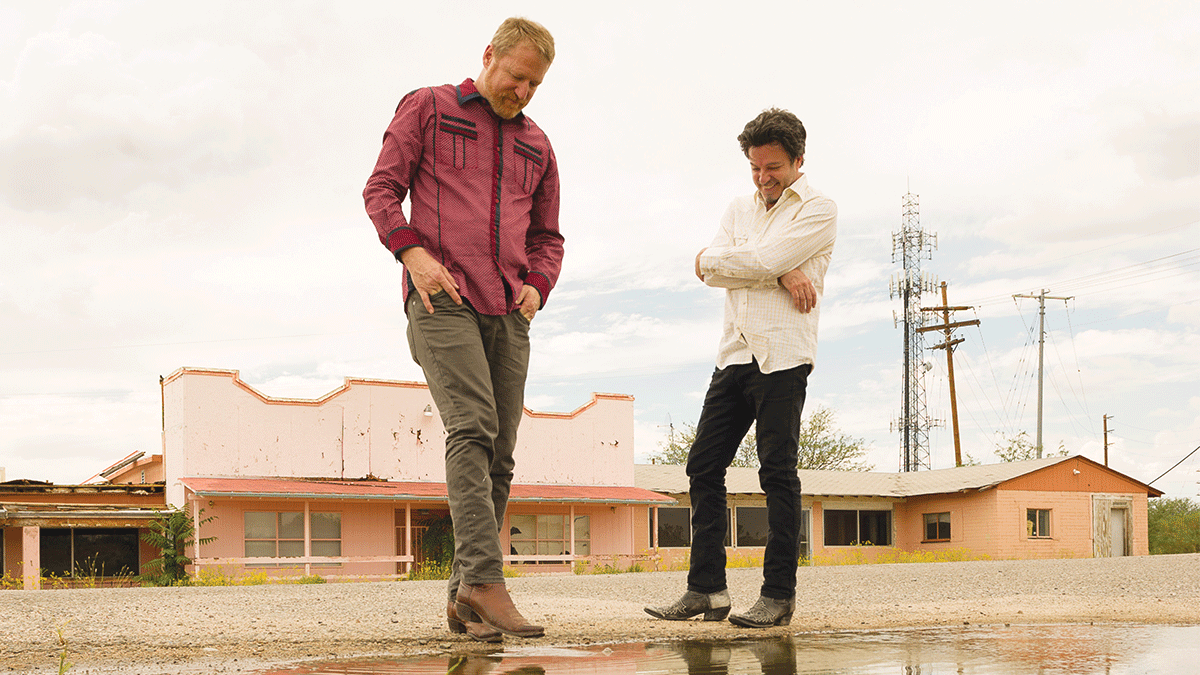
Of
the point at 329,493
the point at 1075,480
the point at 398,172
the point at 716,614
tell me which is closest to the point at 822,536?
the point at 1075,480

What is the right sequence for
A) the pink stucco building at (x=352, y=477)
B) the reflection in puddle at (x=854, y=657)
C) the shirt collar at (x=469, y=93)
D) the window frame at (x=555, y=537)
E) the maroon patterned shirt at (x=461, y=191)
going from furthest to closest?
the window frame at (x=555, y=537) < the pink stucco building at (x=352, y=477) < the shirt collar at (x=469, y=93) < the maroon patterned shirt at (x=461, y=191) < the reflection in puddle at (x=854, y=657)

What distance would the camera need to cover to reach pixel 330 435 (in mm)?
23453

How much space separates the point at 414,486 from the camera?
23.7 m

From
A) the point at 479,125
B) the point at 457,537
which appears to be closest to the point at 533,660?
the point at 457,537

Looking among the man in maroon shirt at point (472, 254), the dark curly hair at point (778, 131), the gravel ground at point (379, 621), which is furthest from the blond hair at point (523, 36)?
the gravel ground at point (379, 621)

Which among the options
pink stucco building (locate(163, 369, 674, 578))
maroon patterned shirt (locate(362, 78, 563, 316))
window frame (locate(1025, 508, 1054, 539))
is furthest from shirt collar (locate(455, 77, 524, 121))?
window frame (locate(1025, 508, 1054, 539))

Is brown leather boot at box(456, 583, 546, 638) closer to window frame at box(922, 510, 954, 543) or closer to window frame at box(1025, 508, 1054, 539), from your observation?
window frame at box(1025, 508, 1054, 539)

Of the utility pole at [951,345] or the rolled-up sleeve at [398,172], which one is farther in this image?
the utility pole at [951,345]

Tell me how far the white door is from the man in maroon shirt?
121 ft

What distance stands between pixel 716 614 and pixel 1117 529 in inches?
1439

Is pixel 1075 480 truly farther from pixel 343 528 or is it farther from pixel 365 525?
pixel 343 528

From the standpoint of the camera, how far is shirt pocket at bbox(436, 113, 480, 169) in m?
3.35

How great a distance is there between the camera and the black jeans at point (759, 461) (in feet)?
12.1

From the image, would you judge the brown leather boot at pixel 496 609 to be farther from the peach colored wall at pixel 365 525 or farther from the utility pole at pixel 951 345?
the utility pole at pixel 951 345
